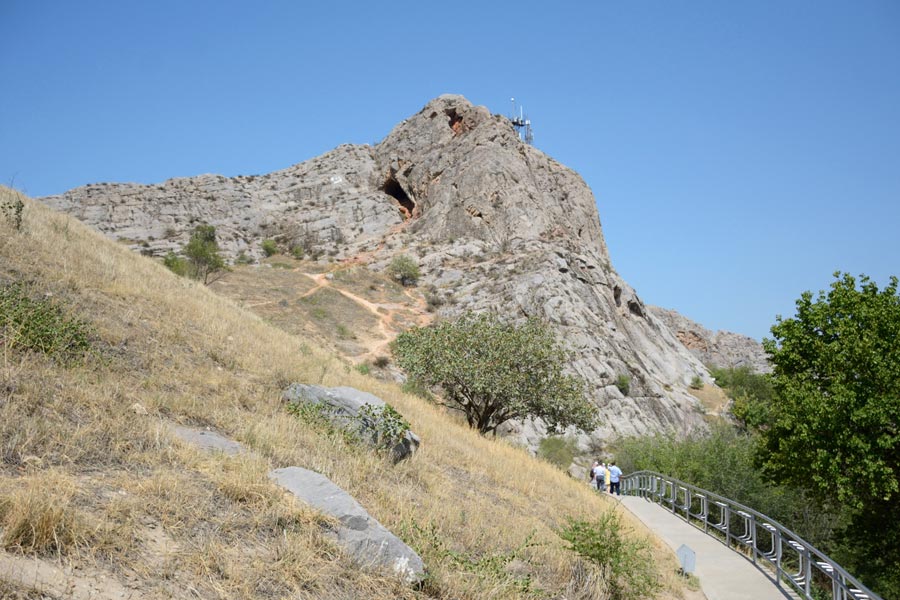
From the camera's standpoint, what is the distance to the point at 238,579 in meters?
4.84

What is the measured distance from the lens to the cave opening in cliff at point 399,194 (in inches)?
2919

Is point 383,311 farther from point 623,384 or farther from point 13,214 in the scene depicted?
point 13,214

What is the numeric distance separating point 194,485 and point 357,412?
4652 millimetres

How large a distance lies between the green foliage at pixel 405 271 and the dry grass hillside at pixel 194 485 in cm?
4240

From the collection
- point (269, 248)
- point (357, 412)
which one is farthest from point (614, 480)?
point (269, 248)

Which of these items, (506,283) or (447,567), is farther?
(506,283)

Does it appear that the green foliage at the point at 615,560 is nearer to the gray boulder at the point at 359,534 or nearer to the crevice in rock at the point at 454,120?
the gray boulder at the point at 359,534

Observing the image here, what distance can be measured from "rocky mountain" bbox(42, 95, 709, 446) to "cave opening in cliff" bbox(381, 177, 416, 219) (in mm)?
273

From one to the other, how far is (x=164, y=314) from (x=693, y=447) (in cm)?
2378

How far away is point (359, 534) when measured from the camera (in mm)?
5977

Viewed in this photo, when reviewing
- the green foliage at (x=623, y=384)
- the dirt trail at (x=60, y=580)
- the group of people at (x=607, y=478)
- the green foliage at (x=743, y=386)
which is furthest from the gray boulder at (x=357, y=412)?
the green foliage at (x=743, y=386)

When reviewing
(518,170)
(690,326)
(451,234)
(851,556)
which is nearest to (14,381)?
(851,556)

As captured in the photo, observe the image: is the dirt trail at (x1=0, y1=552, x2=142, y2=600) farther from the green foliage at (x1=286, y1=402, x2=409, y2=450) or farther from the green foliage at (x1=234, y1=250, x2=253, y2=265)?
the green foliage at (x1=234, y1=250, x2=253, y2=265)

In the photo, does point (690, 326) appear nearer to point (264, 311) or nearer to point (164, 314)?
point (264, 311)
